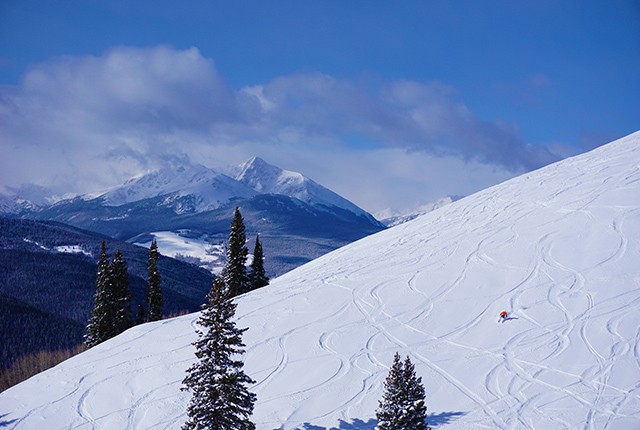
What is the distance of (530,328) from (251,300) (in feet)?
67.6

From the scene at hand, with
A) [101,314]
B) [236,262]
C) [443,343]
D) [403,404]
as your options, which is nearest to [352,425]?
[403,404]

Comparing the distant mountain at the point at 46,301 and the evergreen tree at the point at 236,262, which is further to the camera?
the distant mountain at the point at 46,301

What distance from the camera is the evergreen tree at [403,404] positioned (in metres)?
16.2

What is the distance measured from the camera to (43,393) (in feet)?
86.9

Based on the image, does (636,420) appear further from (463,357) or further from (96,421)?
(96,421)

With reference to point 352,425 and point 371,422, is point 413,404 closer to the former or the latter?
point 371,422

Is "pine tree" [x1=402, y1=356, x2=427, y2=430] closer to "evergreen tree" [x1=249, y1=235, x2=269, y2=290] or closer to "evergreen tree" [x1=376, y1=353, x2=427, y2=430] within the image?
"evergreen tree" [x1=376, y1=353, x2=427, y2=430]

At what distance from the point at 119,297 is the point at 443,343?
110ft

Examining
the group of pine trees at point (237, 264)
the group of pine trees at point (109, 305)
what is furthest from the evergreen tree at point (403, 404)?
the group of pine trees at point (109, 305)

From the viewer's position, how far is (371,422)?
21234 mm

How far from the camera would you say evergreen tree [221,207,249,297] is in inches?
1987

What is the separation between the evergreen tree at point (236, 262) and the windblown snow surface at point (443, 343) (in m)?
9.10

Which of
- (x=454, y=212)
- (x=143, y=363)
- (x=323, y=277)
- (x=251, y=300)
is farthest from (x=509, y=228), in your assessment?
(x=143, y=363)

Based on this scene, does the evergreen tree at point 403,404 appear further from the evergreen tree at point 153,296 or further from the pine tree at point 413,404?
the evergreen tree at point 153,296
